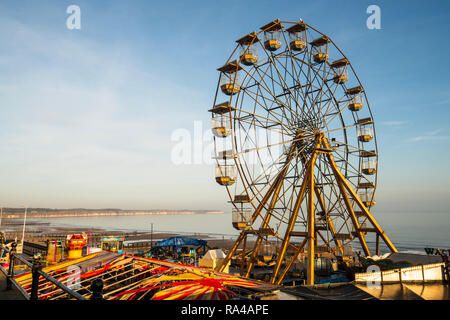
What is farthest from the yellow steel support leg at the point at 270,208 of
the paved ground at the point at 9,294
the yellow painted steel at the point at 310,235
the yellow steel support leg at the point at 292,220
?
the paved ground at the point at 9,294

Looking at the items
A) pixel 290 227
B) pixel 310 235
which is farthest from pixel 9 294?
pixel 290 227

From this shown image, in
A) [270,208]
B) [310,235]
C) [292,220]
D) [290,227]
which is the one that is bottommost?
[310,235]

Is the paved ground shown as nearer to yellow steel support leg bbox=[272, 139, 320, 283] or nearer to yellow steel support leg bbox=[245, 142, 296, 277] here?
yellow steel support leg bbox=[272, 139, 320, 283]

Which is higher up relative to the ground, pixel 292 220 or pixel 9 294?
pixel 292 220

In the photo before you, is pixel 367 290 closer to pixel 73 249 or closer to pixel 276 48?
pixel 73 249

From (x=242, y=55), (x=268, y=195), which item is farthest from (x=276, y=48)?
(x=268, y=195)

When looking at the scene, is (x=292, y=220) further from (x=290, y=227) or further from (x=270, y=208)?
(x=270, y=208)

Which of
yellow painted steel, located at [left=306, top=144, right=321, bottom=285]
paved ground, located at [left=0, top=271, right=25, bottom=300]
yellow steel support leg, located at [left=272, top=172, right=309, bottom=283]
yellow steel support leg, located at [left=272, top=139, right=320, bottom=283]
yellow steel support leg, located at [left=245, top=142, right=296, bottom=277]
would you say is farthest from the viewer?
yellow steel support leg, located at [left=245, top=142, right=296, bottom=277]

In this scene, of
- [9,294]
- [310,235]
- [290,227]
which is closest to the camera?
[9,294]

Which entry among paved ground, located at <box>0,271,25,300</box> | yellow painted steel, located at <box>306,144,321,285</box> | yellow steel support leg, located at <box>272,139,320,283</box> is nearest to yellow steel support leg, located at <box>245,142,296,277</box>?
yellow steel support leg, located at <box>272,139,320,283</box>

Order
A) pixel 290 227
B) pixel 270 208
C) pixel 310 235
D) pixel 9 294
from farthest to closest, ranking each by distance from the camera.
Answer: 1. pixel 270 208
2. pixel 290 227
3. pixel 310 235
4. pixel 9 294

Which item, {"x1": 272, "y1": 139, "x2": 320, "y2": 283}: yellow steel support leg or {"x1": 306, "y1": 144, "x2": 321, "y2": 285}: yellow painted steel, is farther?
{"x1": 272, "y1": 139, "x2": 320, "y2": 283}: yellow steel support leg
